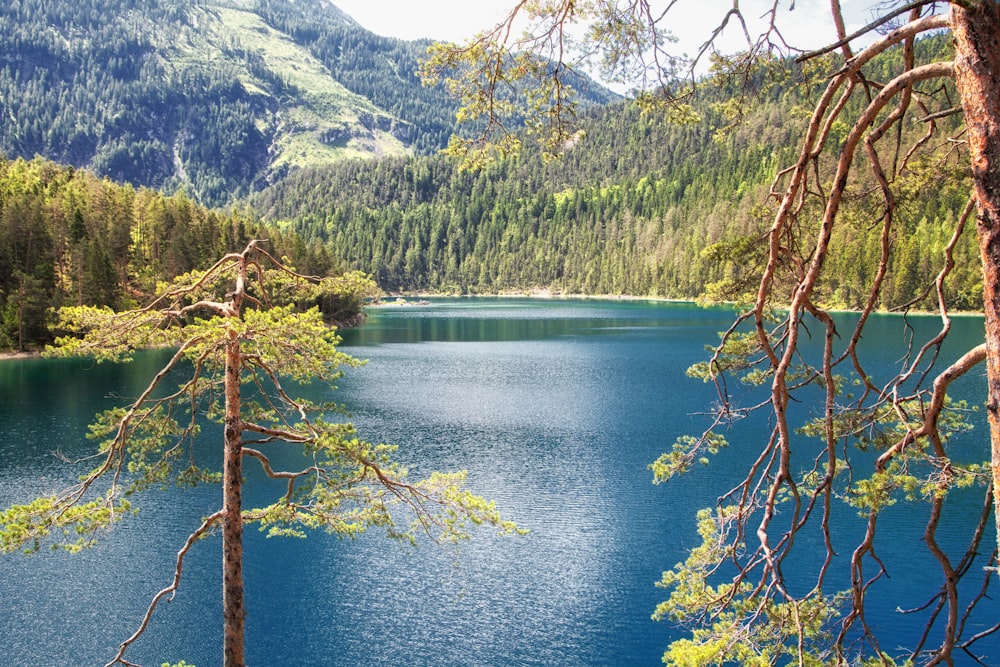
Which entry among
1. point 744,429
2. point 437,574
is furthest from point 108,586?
point 744,429

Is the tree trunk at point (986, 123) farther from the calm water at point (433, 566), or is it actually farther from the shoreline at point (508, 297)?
the shoreline at point (508, 297)

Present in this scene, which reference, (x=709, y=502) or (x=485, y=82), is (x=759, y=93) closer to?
(x=485, y=82)

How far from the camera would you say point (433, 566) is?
17.7 meters

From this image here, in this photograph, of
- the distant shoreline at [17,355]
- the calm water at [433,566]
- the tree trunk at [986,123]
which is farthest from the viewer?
the distant shoreline at [17,355]

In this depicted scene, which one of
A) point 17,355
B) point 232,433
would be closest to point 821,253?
point 232,433

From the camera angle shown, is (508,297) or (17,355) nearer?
(17,355)

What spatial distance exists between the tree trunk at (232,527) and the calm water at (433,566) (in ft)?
9.04

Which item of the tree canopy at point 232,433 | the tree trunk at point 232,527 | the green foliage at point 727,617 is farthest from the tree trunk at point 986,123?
the tree trunk at point 232,527

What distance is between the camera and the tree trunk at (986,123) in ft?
10.5

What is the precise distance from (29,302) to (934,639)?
186ft

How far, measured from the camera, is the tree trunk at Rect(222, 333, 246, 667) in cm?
771

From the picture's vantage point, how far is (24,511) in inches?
273

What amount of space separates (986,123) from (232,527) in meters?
7.73

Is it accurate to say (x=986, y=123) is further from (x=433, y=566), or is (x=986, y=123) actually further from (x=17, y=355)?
(x=17, y=355)
